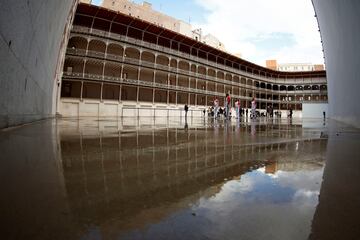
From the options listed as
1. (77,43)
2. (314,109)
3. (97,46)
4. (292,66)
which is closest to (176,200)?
(77,43)

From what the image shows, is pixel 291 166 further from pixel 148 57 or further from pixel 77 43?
pixel 148 57

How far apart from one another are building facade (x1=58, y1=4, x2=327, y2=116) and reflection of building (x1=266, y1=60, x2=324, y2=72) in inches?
1727

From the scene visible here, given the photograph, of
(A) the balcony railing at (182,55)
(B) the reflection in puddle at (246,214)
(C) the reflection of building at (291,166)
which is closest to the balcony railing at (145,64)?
(A) the balcony railing at (182,55)

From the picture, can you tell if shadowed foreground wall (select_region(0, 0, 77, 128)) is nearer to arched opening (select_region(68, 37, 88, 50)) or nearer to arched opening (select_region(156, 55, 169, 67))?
arched opening (select_region(68, 37, 88, 50))

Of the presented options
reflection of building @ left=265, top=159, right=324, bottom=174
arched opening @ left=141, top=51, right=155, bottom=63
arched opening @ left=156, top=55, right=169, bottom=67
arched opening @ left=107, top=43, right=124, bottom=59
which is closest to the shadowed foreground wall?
reflection of building @ left=265, top=159, right=324, bottom=174

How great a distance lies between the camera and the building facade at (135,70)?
31906 mm

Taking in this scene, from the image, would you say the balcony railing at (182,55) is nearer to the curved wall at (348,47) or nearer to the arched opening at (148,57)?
the arched opening at (148,57)

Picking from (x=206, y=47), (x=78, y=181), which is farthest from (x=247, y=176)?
(x=206, y=47)

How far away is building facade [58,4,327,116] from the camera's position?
31906mm

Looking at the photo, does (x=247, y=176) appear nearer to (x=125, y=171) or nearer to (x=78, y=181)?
(x=125, y=171)

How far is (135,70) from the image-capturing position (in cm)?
3847

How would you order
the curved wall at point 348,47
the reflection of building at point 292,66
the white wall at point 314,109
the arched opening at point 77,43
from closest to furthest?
the curved wall at point 348,47 → the arched opening at point 77,43 → the white wall at point 314,109 → the reflection of building at point 292,66

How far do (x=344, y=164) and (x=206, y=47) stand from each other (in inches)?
1819

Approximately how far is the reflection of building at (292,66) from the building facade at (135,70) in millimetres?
43870
